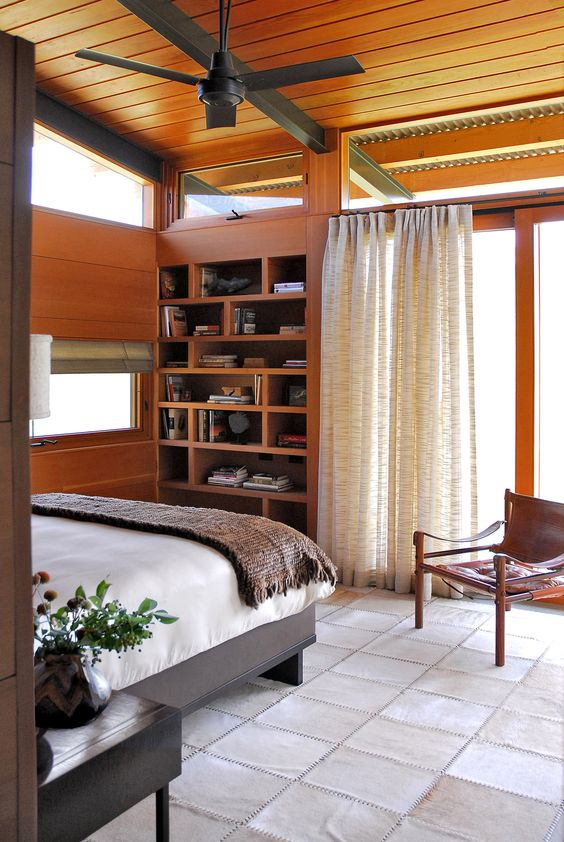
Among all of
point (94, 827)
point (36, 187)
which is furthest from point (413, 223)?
point (94, 827)

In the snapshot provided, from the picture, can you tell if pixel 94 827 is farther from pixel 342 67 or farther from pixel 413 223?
pixel 413 223

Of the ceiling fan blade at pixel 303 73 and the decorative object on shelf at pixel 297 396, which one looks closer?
the ceiling fan blade at pixel 303 73

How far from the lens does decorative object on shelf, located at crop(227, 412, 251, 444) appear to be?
19.1ft

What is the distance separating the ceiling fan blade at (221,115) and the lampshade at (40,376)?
1410 mm

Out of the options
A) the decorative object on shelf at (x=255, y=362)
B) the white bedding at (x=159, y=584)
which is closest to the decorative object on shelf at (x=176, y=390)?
the decorative object on shelf at (x=255, y=362)

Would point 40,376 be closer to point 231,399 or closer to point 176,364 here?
point 231,399

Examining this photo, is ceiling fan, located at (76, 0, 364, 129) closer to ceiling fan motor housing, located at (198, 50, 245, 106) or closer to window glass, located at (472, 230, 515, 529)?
ceiling fan motor housing, located at (198, 50, 245, 106)

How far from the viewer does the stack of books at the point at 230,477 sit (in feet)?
18.9

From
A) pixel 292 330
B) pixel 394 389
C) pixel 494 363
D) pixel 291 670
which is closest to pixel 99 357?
pixel 292 330

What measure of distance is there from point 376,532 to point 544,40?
2880 millimetres

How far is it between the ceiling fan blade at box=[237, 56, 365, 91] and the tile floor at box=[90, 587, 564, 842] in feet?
8.23

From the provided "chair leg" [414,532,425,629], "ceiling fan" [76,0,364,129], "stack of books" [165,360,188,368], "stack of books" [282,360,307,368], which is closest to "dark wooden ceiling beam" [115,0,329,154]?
"ceiling fan" [76,0,364,129]

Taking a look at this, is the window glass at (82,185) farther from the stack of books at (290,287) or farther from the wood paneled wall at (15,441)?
the wood paneled wall at (15,441)

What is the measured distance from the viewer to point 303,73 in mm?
3146
